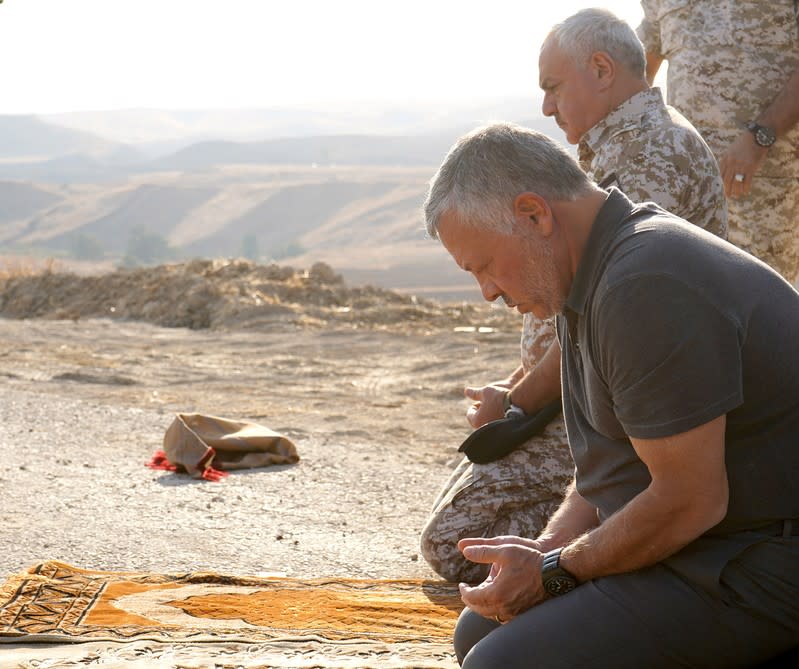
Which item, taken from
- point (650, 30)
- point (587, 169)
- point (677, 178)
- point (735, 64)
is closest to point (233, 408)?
point (650, 30)

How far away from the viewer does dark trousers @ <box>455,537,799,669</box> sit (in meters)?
2.22

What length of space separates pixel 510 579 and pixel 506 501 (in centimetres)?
138

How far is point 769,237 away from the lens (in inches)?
174

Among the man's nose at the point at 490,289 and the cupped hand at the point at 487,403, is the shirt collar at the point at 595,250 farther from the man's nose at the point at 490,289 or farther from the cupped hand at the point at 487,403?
the cupped hand at the point at 487,403

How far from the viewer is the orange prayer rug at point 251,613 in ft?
10.2

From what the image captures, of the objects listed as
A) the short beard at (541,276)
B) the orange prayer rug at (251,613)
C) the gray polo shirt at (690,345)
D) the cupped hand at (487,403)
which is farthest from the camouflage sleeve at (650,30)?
the short beard at (541,276)

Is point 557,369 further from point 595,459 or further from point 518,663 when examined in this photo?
point 518,663

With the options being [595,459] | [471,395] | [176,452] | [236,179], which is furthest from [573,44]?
[236,179]

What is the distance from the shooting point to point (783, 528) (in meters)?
2.24

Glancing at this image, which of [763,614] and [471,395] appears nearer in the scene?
[763,614]

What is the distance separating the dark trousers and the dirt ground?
1774mm

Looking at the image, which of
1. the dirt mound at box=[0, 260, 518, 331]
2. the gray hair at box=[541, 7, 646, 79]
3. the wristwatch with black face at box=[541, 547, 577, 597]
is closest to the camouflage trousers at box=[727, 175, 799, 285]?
the gray hair at box=[541, 7, 646, 79]

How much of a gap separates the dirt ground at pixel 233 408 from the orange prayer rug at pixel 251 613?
0.30m

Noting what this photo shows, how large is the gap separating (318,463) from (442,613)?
2473mm
